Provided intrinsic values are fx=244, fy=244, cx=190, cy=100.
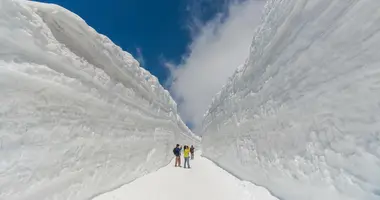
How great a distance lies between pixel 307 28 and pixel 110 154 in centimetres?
500

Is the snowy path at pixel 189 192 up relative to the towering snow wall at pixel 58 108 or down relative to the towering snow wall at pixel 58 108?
down

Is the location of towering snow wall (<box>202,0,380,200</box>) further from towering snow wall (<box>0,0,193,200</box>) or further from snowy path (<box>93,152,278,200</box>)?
towering snow wall (<box>0,0,193,200</box>)

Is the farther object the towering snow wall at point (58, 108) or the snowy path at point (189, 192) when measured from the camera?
the snowy path at point (189, 192)

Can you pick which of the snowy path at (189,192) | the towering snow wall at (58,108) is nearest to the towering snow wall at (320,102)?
the snowy path at (189,192)

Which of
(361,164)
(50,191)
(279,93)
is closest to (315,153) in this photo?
(361,164)

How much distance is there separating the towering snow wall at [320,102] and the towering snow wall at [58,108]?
368 cm

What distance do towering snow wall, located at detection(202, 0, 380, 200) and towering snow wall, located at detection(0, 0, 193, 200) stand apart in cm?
368

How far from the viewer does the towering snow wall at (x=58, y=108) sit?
335 centimetres

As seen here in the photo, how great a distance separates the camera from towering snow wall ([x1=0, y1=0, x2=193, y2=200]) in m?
3.35

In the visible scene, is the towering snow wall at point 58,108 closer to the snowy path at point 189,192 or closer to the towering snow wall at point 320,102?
the snowy path at point 189,192

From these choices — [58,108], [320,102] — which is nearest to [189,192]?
[58,108]

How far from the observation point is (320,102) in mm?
3469

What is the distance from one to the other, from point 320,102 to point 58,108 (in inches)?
167

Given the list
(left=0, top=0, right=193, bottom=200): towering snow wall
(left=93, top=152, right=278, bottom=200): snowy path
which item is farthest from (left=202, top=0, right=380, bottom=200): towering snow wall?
(left=0, top=0, right=193, bottom=200): towering snow wall
